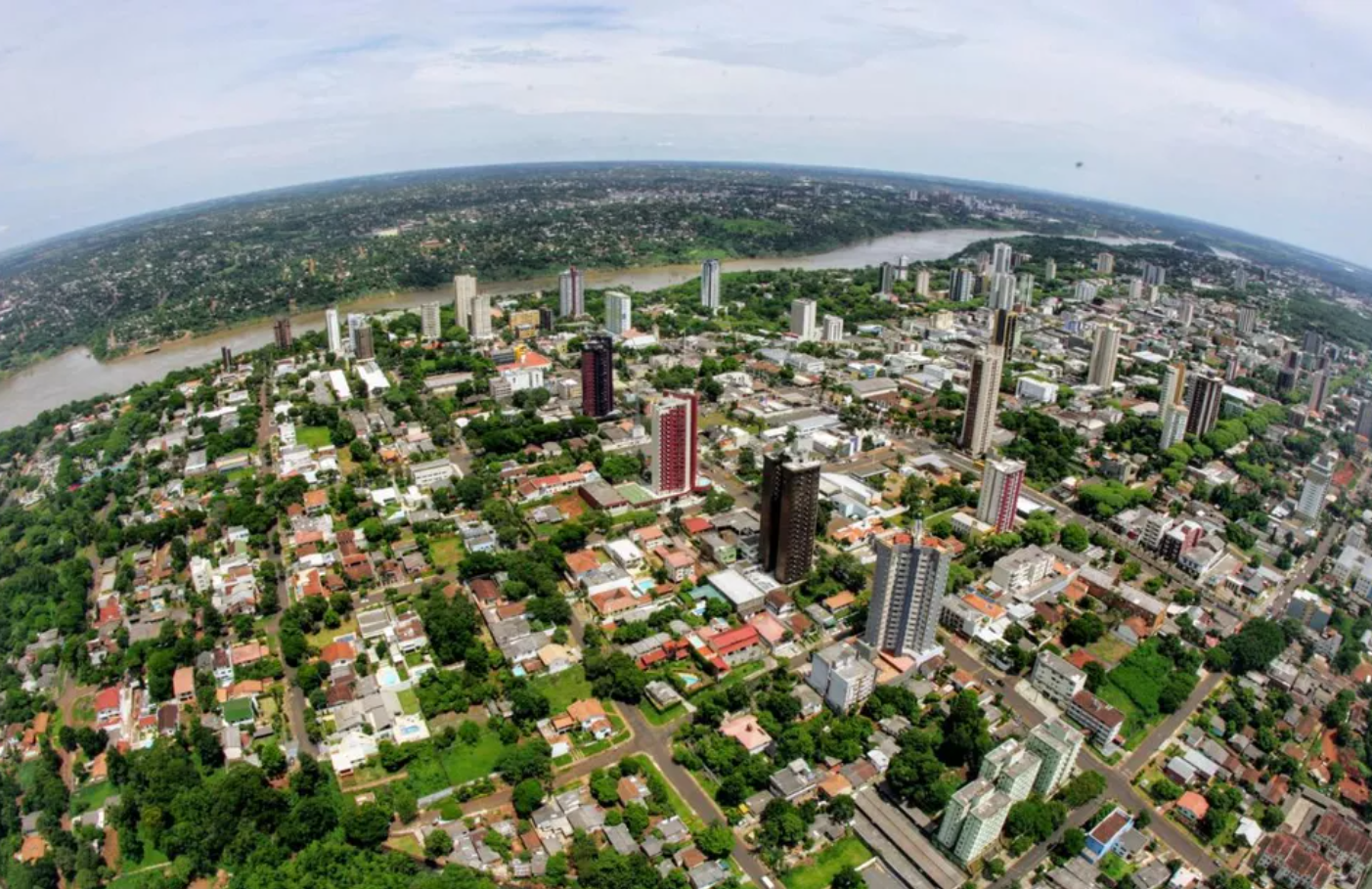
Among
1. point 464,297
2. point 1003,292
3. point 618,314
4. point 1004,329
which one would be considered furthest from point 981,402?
point 464,297

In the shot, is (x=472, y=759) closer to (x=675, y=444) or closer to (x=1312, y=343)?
(x=675, y=444)

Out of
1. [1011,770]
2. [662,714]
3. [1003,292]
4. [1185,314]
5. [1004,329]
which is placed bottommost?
[662,714]

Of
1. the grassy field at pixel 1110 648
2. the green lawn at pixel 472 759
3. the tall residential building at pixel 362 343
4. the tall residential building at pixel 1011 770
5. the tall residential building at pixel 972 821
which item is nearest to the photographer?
the tall residential building at pixel 972 821

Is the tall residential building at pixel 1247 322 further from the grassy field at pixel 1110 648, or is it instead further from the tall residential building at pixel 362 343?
the tall residential building at pixel 362 343

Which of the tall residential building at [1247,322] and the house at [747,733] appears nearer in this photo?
the house at [747,733]

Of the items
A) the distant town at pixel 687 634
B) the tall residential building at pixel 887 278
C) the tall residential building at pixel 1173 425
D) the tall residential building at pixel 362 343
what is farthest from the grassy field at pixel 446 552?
the tall residential building at pixel 887 278

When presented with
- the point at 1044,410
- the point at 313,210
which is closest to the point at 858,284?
the point at 1044,410
